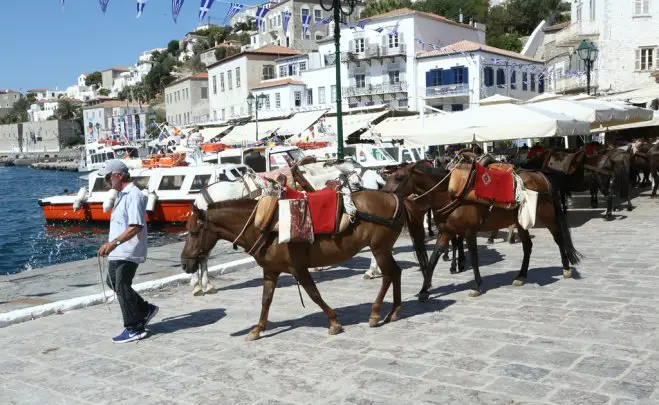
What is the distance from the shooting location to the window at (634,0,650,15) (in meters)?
39.2

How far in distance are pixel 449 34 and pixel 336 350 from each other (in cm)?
5141

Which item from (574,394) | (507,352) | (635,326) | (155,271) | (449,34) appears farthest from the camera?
(449,34)

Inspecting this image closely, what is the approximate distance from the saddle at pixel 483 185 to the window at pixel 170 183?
59.2 feet

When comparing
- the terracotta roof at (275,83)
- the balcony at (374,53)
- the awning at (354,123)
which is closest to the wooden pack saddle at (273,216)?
the awning at (354,123)

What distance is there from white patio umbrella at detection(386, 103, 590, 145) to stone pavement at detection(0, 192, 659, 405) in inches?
167

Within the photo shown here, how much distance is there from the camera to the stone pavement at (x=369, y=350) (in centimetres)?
469

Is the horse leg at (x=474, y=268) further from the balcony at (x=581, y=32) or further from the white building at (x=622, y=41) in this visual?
the balcony at (x=581, y=32)

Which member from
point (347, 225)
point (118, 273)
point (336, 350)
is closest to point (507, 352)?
point (336, 350)

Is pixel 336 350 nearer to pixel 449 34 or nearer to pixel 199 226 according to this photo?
pixel 199 226

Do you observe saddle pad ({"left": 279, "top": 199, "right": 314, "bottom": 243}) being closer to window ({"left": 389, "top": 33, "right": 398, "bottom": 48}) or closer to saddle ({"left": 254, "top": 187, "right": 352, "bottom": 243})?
saddle ({"left": 254, "top": 187, "right": 352, "bottom": 243})

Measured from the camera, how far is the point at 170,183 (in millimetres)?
24422

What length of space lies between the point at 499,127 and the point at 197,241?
8234 millimetres

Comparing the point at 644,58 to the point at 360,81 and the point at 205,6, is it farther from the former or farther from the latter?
the point at 205,6

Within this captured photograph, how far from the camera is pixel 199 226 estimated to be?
6160 mm
